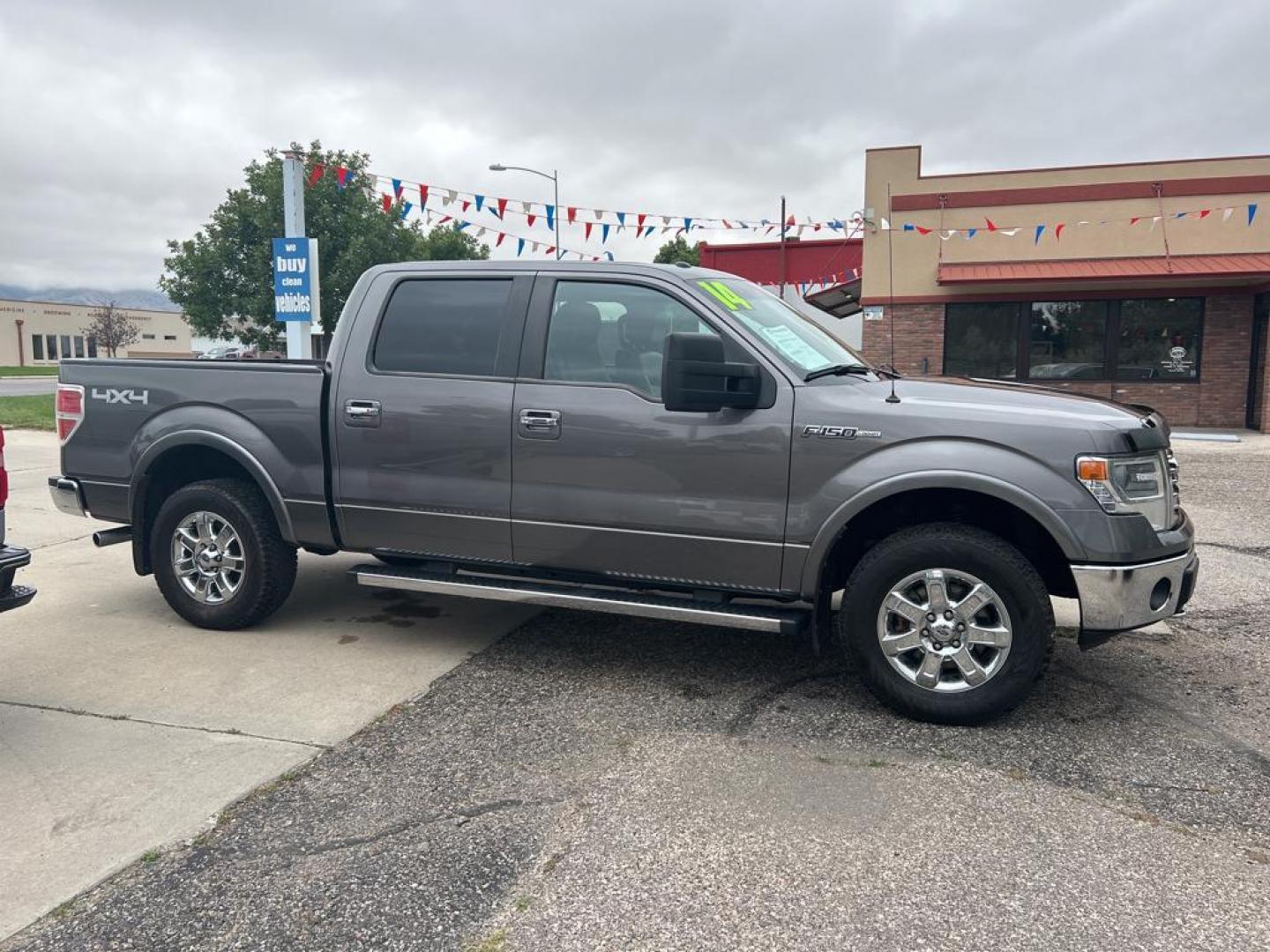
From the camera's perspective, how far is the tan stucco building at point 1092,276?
1853 centimetres

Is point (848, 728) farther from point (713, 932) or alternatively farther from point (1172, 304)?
point (1172, 304)

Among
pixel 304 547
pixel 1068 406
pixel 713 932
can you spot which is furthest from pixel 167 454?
pixel 1068 406

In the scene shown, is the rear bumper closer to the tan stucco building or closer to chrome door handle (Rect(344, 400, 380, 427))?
chrome door handle (Rect(344, 400, 380, 427))

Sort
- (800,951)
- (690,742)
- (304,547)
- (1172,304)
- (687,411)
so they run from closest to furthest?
(800,951) → (690,742) → (687,411) → (304,547) → (1172,304)

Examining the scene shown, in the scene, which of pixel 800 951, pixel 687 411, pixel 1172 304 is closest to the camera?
pixel 800 951

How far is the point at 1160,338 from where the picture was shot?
63.5 ft

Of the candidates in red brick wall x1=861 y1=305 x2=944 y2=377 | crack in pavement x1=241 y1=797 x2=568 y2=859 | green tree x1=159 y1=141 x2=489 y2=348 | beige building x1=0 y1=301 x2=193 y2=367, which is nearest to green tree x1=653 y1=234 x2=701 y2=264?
green tree x1=159 y1=141 x2=489 y2=348

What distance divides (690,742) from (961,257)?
18436mm

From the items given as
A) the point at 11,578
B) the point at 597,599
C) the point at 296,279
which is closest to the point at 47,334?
the point at 296,279

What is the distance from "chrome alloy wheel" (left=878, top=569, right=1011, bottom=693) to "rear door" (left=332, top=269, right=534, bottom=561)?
1866 mm

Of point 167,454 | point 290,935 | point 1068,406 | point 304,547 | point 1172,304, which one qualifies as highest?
point 1172,304

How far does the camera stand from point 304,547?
524 centimetres

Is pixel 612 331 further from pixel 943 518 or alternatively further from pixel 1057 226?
pixel 1057 226

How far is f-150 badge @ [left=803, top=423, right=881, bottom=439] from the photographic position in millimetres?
3986
